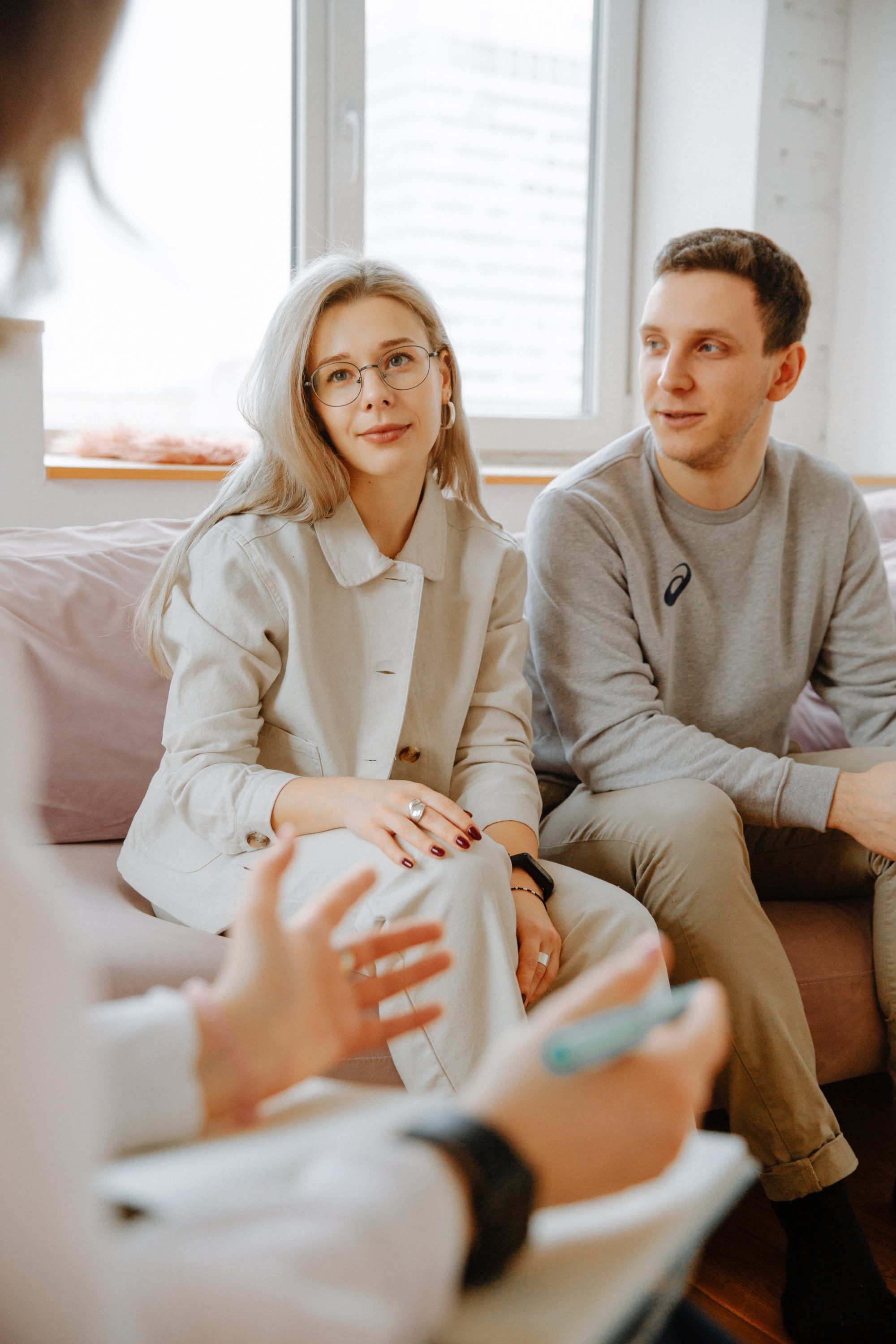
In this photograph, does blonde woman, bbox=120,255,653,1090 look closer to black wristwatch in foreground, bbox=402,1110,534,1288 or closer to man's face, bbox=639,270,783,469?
man's face, bbox=639,270,783,469

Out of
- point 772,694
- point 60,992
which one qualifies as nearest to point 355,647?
point 772,694

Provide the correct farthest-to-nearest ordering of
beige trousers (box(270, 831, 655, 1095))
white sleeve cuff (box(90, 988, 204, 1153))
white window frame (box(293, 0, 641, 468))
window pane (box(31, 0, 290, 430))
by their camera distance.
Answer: white window frame (box(293, 0, 641, 468)), window pane (box(31, 0, 290, 430)), beige trousers (box(270, 831, 655, 1095)), white sleeve cuff (box(90, 988, 204, 1153))

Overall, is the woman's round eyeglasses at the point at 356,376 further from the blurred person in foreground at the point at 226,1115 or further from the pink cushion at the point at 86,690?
the blurred person in foreground at the point at 226,1115

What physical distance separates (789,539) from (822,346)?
4.89 feet

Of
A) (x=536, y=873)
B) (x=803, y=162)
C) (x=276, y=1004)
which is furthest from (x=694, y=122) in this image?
(x=276, y=1004)

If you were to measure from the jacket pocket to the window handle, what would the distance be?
1694 millimetres

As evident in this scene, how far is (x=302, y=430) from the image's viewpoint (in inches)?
56.6

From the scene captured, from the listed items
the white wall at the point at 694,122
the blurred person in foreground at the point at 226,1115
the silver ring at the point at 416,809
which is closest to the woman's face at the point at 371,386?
the silver ring at the point at 416,809

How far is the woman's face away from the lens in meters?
1.44

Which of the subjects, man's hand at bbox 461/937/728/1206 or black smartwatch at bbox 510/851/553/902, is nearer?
man's hand at bbox 461/937/728/1206

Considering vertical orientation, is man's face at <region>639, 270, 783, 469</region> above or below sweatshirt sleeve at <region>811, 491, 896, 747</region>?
above

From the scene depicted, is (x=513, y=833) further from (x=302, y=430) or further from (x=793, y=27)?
(x=793, y=27)

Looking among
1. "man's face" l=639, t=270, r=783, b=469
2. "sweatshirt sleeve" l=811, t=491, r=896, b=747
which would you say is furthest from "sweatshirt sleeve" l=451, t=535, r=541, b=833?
"sweatshirt sleeve" l=811, t=491, r=896, b=747

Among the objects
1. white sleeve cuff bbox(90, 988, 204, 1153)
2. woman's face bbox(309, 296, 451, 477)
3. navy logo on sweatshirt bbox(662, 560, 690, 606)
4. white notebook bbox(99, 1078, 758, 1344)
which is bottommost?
white notebook bbox(99, 1078, 758, 1344)
